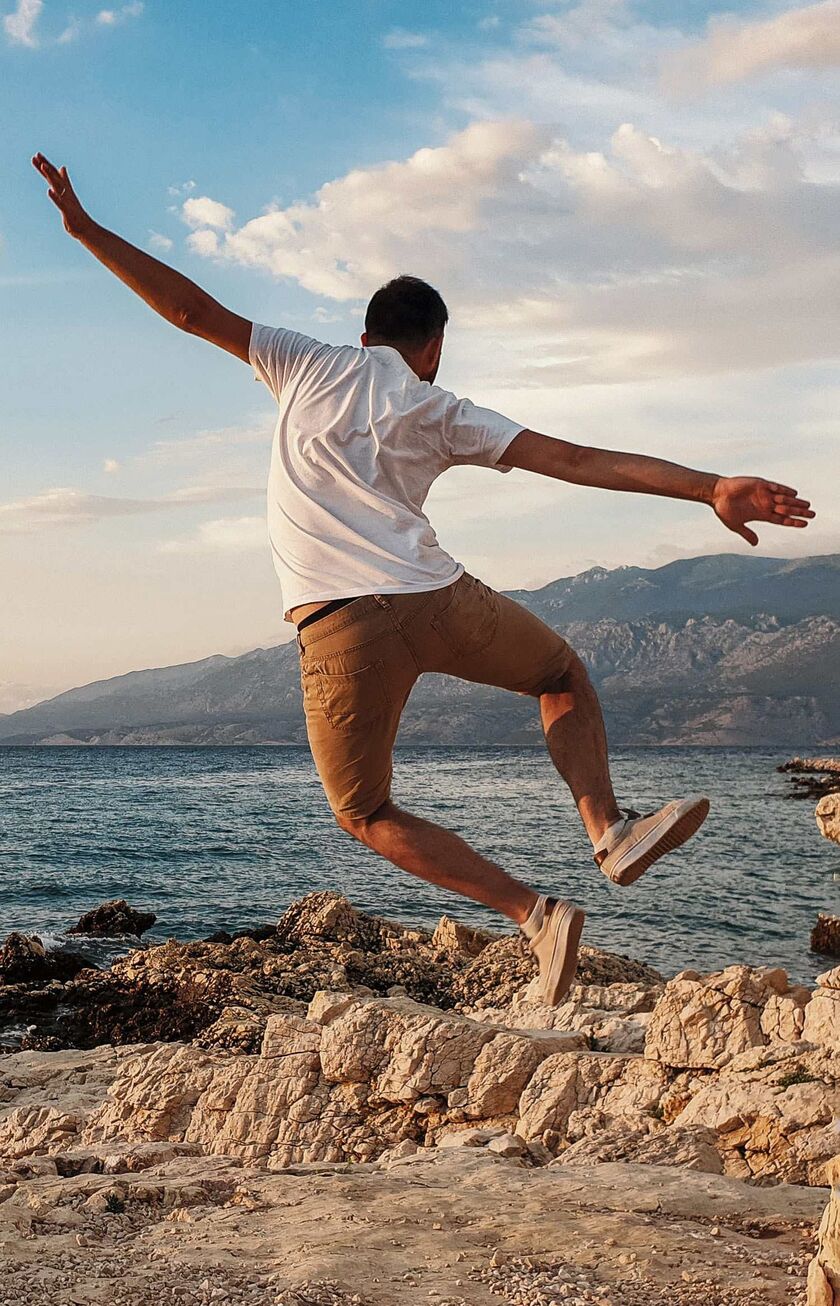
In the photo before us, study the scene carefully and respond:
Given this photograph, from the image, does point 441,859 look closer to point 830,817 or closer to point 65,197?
point 65,197

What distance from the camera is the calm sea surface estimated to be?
88.0 feet

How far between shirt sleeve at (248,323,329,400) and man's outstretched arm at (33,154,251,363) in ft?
0.18

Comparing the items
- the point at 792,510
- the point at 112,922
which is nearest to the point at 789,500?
the point at 792,510

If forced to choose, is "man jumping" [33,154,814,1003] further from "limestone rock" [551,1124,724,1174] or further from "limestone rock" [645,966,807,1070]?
"limestone rock" [645,966,807,1070]

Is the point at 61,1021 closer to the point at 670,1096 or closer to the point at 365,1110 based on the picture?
the point at 365,1110

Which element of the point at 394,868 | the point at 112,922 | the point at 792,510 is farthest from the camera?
the point at 394,868

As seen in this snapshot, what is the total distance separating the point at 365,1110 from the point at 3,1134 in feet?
10.9

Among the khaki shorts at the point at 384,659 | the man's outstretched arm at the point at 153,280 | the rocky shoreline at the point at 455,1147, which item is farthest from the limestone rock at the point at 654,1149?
the man's outstretched arm at the point at 153,280

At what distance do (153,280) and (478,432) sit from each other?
1364 millimetres

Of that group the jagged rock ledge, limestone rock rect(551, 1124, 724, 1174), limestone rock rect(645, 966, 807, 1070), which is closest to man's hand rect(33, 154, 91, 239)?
limestone rock rect(551, 1124, 724, 1174)

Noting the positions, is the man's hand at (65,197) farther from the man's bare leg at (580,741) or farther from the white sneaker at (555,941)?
the white sneaker at (555,941)

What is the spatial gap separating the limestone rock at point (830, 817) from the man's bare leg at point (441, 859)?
6133mm

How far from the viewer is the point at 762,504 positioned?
4.07 m

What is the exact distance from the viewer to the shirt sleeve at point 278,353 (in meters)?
4.65
